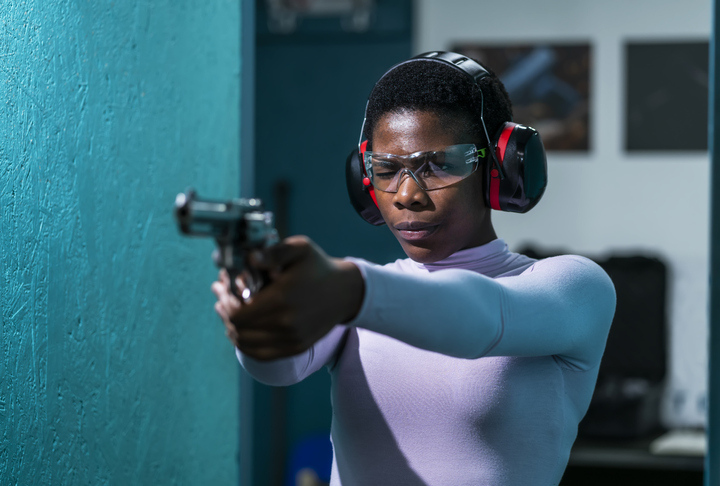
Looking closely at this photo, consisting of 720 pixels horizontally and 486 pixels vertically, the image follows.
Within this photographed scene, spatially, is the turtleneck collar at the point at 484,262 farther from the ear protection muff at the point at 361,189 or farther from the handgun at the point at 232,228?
the handgun at the point at 232,228

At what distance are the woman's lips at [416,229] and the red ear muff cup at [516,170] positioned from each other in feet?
0.36

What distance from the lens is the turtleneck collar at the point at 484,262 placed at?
104cm

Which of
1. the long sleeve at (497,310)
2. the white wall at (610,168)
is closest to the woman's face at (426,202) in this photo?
the long sleeve at (497,310)

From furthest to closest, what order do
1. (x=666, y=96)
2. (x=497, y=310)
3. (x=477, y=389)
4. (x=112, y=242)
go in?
(x=666, y=96)
(x=112, y=242)
(x=477, y=389)
(x=497, y=310)

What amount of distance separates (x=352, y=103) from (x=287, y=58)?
0.45 metres

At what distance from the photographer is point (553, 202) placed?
12.1 feet

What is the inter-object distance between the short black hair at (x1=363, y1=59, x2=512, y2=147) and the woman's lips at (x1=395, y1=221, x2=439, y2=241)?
5.5 inches

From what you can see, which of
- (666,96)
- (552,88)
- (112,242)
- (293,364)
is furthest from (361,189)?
(666,96)

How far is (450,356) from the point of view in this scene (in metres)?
0.88

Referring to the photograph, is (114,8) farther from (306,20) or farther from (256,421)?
(256,421)

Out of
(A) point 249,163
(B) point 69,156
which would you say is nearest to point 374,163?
(B) point 69,156

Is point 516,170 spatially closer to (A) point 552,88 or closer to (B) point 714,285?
(B) point 714,285

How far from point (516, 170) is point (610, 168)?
2833 mm

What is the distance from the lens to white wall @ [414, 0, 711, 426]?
354 centimetres
